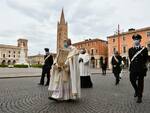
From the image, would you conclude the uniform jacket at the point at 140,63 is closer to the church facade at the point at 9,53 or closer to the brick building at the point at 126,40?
the brick building at the point at 126,40

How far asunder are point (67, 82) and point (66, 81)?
0.05 metres

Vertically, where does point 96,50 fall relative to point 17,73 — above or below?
above

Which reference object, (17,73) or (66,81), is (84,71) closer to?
(66,81)

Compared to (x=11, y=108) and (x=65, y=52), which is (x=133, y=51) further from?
(x=11, y=108)

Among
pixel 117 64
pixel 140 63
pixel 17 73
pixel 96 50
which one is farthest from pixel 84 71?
pixel 96 50

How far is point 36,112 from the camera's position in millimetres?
5219

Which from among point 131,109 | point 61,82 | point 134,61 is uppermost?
point 134,61

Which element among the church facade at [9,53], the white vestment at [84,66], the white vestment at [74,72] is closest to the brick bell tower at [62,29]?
the church facade at [9,53]

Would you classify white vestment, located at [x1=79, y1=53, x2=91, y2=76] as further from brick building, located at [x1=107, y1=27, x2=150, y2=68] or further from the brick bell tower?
the brick bell tower

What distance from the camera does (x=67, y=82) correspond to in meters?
6.97

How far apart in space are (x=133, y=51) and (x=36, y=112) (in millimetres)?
3581

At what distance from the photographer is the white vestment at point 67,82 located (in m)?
6.82

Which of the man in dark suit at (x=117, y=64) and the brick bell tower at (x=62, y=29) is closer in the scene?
the man in dark suit at (x=117, y=64)

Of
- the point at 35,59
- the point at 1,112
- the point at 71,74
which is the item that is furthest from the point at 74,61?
the point at 35,59
